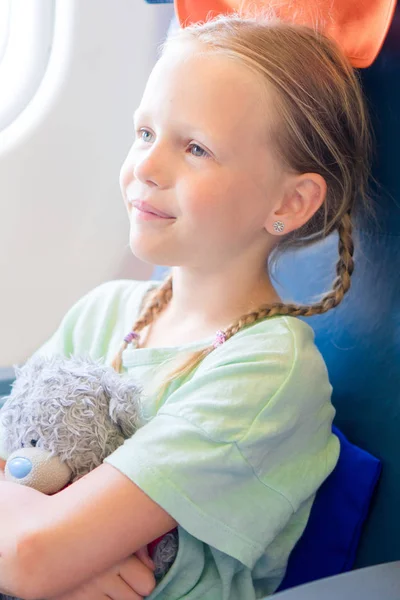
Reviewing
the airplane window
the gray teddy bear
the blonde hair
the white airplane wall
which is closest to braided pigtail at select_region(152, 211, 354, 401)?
the blonde hair

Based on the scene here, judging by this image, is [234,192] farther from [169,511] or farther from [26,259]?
[26,259]

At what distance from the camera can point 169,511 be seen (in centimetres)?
83

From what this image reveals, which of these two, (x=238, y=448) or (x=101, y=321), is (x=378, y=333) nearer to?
(x=238, y=448)

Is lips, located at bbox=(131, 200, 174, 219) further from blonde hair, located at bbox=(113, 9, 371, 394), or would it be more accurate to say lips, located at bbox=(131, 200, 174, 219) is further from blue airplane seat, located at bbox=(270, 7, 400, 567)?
Result: blue airplane seat, located at bbox=(270, 7, 400, 567)

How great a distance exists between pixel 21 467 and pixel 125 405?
5.3 inches

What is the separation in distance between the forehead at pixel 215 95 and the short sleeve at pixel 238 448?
0.91 feet

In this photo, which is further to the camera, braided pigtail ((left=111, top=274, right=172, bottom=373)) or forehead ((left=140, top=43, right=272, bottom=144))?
braided pigtail ((left=111, top=274, right=172, bottom=373))

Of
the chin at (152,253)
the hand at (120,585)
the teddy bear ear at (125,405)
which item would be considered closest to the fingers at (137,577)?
the hand at (120,585)

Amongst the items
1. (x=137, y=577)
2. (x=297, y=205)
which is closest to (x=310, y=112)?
(x=297, y=205)

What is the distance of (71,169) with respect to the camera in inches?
59.1

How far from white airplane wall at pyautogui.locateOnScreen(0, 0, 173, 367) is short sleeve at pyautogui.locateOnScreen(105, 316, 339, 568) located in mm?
680

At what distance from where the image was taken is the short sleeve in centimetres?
83

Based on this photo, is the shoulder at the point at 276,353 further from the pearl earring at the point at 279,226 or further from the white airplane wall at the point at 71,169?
the white airplane wall at the point at 71,169

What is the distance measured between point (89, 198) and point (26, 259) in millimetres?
180
